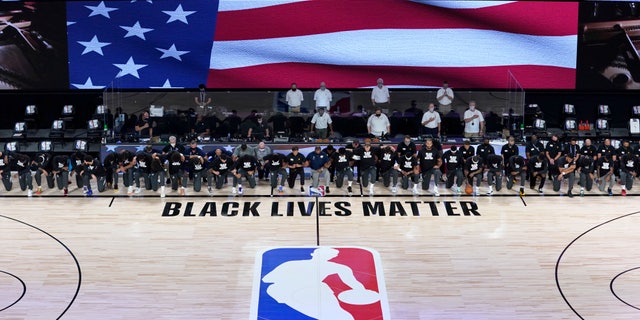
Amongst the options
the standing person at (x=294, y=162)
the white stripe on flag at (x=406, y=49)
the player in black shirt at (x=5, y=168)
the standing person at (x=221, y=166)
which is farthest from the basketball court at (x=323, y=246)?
the white stripe on flag at (x=406, y=49)

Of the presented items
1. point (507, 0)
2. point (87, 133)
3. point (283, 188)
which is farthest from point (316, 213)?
point (507, 0)

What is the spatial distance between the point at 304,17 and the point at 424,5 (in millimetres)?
4502

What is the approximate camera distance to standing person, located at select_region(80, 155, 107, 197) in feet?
78.5

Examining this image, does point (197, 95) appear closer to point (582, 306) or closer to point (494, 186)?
point (494, 186)

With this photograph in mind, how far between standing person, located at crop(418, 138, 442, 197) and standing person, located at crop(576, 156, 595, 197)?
442cm

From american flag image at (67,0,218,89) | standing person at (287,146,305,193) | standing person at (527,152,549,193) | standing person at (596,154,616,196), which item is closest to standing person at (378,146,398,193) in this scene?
standing person at (287,146,305,193)

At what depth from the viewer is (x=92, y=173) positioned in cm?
2406

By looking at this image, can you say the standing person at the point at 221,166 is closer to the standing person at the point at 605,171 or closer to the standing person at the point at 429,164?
the standing person at the point at 429,164

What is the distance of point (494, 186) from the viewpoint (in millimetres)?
25281

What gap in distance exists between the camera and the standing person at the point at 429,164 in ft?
79.9

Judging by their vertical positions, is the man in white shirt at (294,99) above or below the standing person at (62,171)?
above

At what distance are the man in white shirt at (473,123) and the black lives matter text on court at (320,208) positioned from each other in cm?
479

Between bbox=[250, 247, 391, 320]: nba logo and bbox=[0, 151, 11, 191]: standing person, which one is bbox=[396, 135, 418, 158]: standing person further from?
bbox=[0, 151, 11, 191]: standing person

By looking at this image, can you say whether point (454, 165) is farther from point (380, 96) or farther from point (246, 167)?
point (246, 167)
